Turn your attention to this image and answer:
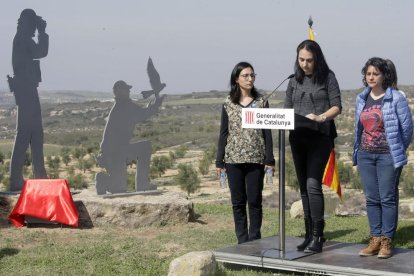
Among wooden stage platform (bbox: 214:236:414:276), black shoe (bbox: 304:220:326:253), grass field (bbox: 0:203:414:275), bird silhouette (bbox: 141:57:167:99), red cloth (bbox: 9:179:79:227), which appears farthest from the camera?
bird silhouette (bbox: 141:57:167:99)

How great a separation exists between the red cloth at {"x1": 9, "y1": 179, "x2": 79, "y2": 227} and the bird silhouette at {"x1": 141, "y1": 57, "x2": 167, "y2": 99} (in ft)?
7.14

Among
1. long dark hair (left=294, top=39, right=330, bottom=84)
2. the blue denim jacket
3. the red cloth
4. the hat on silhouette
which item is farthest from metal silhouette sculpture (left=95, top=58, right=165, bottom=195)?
the blue denim jacket

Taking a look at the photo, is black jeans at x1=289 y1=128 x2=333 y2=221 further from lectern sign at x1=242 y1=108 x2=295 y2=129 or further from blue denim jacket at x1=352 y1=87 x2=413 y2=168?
blue denim jacket at x1=352 y1=87 x2=413 y2=168

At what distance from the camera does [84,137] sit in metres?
54.3

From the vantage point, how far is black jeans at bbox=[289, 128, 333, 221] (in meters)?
6.65

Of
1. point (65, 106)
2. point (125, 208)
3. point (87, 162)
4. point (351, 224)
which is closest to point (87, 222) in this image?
point (125, 208)

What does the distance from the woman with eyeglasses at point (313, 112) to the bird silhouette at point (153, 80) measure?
503 centimetres

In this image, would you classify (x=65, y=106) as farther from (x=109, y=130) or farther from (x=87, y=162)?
(x=109, y=130)

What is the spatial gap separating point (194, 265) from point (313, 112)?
1715 mm

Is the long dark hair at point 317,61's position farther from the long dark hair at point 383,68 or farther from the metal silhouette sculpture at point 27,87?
the metal silhouette sculpture at point 27,87

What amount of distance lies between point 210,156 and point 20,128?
24244mm

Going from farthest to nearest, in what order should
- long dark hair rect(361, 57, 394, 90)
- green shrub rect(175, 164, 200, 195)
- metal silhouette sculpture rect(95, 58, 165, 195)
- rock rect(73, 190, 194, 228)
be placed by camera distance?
green shrub rect(175, 164, 200, 195), metal silhouette sculpture rect(95, 58, 165, 195), rock rect(73, 190, 194, 228), long dark hair rect(361, 57, 394, 90)

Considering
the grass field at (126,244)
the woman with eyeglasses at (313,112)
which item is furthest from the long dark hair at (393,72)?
the grass field at (126,244)

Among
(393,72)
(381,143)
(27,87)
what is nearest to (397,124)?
(381,143)
